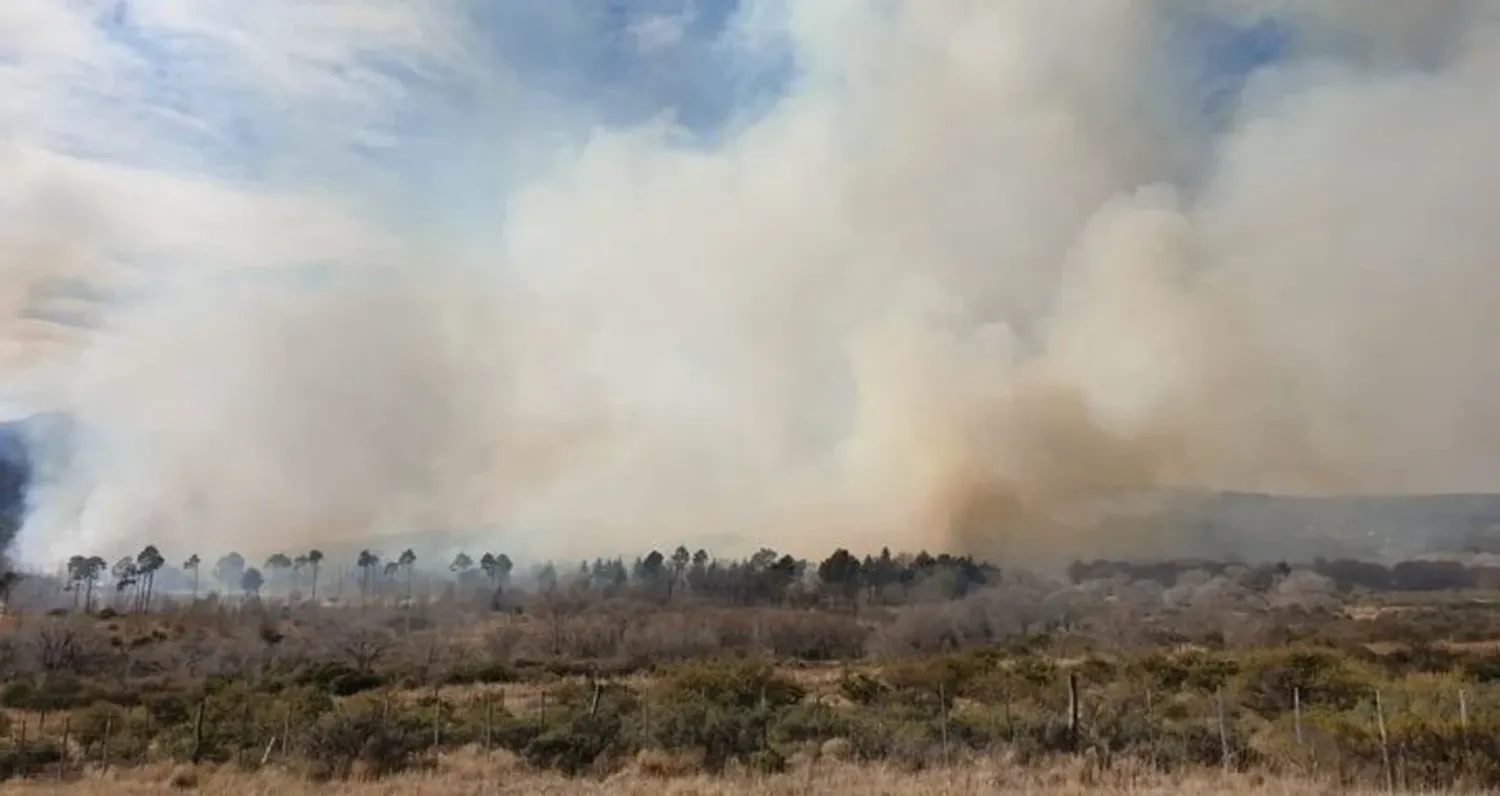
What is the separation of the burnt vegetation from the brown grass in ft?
2.96

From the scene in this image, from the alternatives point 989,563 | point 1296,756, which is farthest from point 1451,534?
point 1296,756

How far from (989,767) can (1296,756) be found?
573cm

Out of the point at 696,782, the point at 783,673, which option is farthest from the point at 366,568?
the point at 696,782

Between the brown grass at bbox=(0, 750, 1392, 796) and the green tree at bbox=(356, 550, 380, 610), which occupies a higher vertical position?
the green tree at bbox=(356, 550, 380, 610)

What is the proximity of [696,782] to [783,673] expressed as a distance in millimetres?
28111

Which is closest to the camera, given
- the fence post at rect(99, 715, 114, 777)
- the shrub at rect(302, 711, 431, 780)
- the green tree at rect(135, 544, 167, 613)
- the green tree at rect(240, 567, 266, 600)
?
the shrub at rect(302, 711, 431, 780)

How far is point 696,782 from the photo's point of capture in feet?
65.1

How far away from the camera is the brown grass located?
1816cm

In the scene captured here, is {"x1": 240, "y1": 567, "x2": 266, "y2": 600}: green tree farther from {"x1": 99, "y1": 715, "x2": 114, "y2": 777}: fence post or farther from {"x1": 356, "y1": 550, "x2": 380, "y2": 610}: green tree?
{"x1": 99, "y1": 715, "x2": 114, "y2": 777}: fence post

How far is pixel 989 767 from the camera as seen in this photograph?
20.9 meters

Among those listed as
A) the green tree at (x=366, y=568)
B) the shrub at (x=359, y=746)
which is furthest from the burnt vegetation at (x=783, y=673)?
the green tree at (x=366, y=568)

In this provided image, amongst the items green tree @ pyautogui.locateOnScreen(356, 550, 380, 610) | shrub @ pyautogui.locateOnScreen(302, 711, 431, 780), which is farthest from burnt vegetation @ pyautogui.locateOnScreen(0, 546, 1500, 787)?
green tree @ pyautogui.locateOnScreen(356, 550, 380, 610)

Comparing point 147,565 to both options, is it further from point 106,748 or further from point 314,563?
point 106,748

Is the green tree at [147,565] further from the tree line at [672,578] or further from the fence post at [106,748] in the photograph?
the fence post at [106,748]
